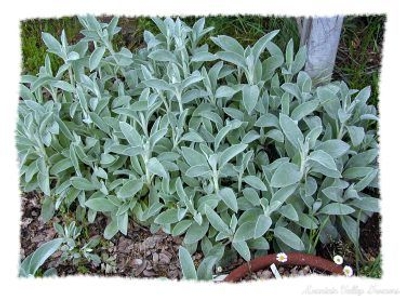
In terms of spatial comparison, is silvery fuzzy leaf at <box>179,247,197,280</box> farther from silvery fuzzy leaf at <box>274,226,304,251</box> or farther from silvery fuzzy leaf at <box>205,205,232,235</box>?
silvery fuzzy leaf at <box>274,226,304,251</box>

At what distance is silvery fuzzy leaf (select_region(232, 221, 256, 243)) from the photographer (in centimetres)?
210

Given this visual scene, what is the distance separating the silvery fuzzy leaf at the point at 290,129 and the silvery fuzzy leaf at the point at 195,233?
0.41 meters

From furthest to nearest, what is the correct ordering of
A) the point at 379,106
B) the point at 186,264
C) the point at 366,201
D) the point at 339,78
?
the point at 339,78 → the point at 379,106 → the point at 366,201 → the point at 186,264

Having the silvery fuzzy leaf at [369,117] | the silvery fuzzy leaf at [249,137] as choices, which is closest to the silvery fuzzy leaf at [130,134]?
the silvery fuzzy leaf at [249,137]

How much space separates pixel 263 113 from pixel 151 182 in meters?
0.49

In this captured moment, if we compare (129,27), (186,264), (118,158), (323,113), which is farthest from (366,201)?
(129,27)

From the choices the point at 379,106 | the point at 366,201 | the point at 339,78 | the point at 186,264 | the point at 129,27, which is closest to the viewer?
the point at 186,264

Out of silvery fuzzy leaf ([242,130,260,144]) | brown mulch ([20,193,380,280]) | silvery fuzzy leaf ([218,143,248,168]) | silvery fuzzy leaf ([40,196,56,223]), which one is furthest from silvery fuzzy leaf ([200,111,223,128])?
silvery fuzzy leaf ([40,196,56,223])

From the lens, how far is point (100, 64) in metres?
2.54

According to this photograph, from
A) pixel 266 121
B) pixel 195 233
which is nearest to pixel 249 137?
pixel 266 121

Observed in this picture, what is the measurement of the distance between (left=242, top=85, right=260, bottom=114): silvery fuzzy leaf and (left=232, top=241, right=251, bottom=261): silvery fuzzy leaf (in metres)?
0.48

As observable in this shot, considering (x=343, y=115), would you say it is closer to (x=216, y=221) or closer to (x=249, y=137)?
(x=249, y=137)

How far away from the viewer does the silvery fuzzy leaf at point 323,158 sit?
2.01 metres

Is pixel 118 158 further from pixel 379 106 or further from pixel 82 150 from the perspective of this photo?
pixel 379 106
